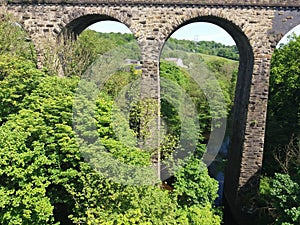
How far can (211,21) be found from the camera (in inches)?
509

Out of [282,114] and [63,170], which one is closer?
[63,170]

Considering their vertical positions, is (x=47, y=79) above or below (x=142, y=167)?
above

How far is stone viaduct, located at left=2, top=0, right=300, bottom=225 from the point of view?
1164 cm

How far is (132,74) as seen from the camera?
20672mm

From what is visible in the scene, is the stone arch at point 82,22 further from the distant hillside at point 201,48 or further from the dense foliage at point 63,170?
the distant hillside at point 201,48

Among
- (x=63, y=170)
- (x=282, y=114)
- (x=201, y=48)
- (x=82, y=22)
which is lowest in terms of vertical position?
(x=282, y=114)

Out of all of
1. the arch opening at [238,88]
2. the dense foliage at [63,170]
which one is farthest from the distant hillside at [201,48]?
the dense foliage at [63,170]

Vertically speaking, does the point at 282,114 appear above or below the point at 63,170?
below

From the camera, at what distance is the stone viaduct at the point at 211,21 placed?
11.6 meters

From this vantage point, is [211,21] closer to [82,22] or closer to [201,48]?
[82,22]

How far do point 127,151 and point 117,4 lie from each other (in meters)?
6.22

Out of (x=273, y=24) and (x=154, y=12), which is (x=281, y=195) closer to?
(x=273, y=24)

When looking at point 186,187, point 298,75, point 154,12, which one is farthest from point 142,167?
point 298,75

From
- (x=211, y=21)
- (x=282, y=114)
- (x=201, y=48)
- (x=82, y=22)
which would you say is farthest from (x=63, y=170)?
(x=201, y=48)
